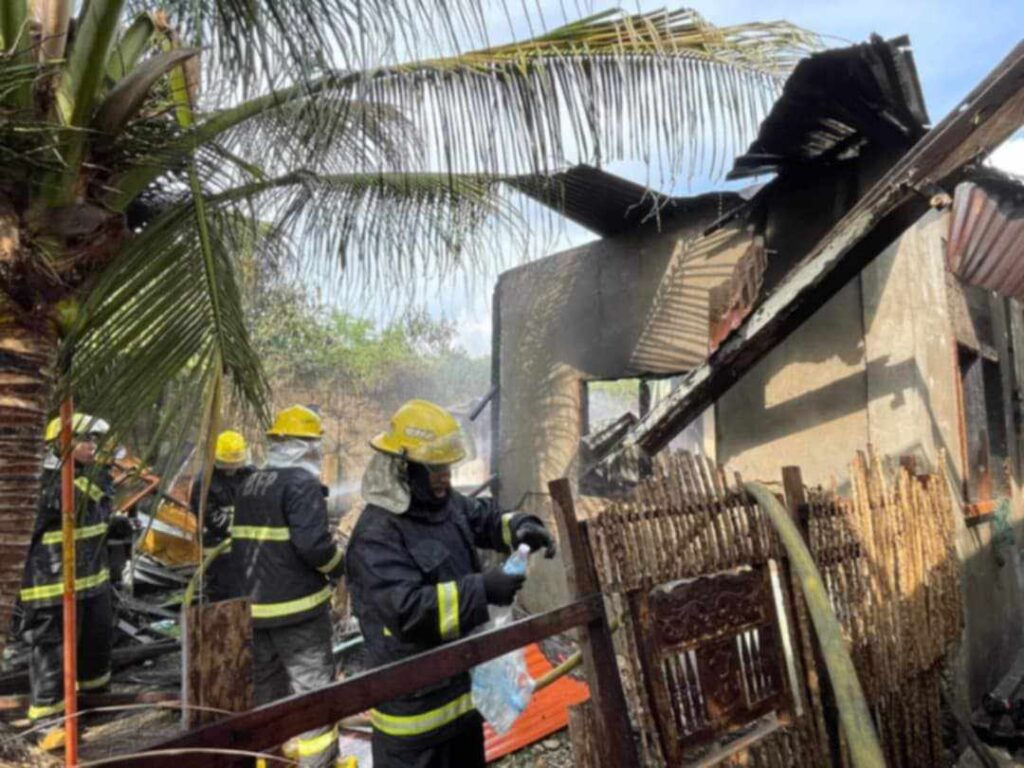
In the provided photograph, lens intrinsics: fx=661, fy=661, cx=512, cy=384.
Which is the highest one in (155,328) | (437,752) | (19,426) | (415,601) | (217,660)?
(155,328)

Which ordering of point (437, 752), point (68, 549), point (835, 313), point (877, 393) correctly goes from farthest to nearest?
point (835, 313)
point (877, 393)
point (437, 752)
point (68, 549)

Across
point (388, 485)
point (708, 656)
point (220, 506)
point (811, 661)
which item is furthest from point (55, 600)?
point (811, 661)

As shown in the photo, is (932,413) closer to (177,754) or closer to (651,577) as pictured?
(651,577)

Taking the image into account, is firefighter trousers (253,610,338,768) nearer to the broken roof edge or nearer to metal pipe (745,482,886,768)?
metal pipe (745,482,886,768)

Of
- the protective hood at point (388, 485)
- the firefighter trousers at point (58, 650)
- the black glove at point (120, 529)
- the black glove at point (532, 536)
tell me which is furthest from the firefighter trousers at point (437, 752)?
the black glove at point (120, 529)

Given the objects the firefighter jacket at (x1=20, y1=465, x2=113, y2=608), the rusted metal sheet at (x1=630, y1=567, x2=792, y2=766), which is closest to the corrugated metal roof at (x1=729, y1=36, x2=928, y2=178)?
the rusted metal sheet at (x1=630, y1=567, x2=792, y2=766)

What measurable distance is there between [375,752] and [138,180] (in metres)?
2.36

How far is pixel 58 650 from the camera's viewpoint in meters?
4.34

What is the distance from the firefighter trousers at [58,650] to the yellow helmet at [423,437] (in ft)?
10.5

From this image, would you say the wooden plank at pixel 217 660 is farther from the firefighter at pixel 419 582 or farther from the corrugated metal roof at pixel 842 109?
the corrugated metal roof at pixel 842 109

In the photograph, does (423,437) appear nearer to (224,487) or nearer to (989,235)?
(224,487)

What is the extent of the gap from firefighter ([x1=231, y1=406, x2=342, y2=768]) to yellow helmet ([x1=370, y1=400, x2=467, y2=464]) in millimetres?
1314

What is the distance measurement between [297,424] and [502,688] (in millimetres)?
2082

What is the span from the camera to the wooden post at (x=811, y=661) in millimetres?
2926
